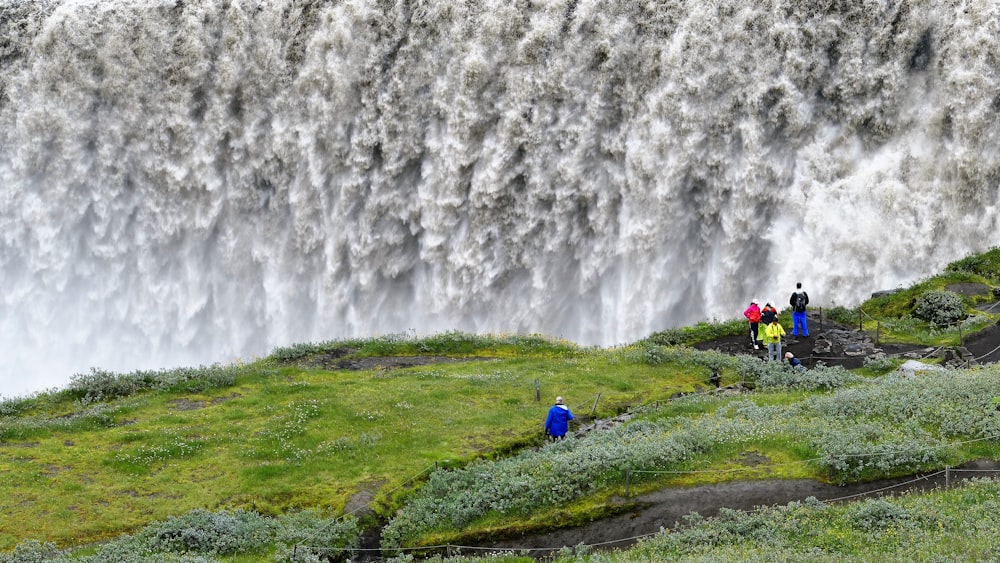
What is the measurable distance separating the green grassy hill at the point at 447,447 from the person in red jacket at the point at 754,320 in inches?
76.2

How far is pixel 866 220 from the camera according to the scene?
1688 inches

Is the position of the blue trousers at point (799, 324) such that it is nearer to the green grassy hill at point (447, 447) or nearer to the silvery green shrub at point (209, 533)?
the green grassy hill at point (447, 447)

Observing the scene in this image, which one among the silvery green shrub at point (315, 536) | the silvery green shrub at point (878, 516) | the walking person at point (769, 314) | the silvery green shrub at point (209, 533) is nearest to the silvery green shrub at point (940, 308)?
the walking person at point (769, 314)

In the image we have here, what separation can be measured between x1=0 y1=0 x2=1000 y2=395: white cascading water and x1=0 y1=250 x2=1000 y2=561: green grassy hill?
7651mm

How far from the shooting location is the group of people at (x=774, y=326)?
36594mm

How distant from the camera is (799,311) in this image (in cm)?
3903

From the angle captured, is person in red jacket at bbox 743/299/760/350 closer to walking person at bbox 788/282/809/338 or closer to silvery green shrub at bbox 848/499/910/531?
walking person at bbox 788/282/809/338

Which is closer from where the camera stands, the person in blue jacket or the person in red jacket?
the person in blue jacket

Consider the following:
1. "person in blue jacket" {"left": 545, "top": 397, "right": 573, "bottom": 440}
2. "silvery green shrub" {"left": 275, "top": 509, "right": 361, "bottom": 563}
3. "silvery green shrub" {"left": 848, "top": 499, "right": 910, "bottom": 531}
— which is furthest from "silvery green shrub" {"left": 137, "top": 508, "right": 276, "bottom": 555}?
"silvery green shrub" {"left": 848, "top": 499, "right": 910, "bottom": 531}

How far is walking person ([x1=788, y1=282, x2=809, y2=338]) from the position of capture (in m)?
38.7

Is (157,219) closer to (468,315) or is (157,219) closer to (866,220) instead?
(468,315)

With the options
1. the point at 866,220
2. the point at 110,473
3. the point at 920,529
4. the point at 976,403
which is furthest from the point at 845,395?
the point at 110,473

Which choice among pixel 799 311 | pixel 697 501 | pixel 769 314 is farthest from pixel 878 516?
pixel 799 311

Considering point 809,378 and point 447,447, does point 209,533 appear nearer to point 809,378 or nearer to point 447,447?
point 447,447
